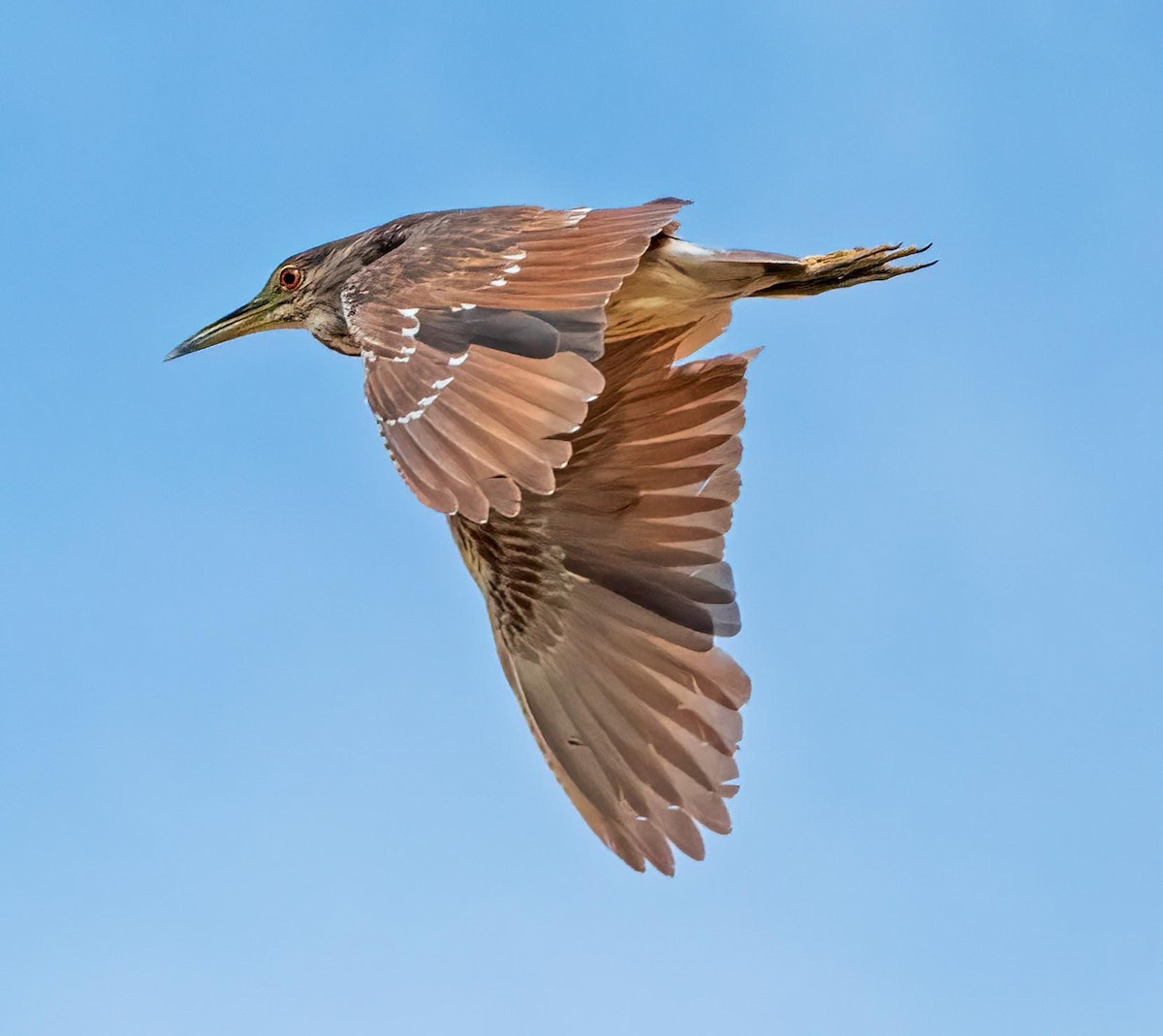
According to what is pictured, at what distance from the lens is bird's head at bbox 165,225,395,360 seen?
24.2ft

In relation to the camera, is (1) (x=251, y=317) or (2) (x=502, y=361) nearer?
(2) (x=502, y=361)

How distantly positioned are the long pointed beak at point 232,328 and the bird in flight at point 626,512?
49 millimetres

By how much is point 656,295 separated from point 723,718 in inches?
68.4

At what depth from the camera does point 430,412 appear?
5.41 metres

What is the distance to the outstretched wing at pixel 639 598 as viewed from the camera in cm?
→ 696

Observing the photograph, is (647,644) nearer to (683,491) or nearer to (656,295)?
(683,491)

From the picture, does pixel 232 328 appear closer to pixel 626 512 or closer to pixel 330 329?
pixel 330 329

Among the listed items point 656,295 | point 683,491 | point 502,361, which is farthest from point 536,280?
point 683,491

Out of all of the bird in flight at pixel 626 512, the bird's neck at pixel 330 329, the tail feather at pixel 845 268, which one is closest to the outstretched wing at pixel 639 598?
the bird in flight at pixel 626 512

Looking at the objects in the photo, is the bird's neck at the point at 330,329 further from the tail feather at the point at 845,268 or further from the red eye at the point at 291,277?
the tail feather at the point at 845,268

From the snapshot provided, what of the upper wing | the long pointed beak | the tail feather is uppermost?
the long pointed beak

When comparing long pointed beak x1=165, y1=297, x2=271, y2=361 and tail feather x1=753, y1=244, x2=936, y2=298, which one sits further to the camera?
long pointed beak x1=165, y1=297, x2=271, y2=361

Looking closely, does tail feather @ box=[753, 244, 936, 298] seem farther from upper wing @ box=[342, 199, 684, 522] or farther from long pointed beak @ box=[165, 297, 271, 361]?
long pointed beak @ box=[165, 297, 271, 361]

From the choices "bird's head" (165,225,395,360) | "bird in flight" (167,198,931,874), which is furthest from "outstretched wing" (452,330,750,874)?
"bird's head" (165,225,395,360)
